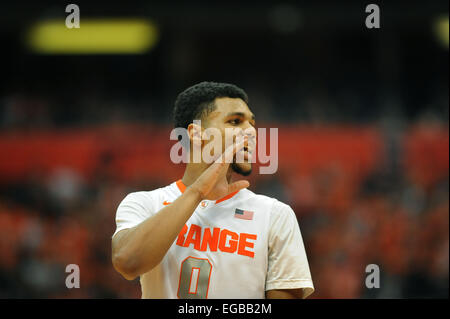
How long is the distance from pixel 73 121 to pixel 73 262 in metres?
5.30

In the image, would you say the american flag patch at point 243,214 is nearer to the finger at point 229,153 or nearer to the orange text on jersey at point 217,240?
the orange text on jersey at point 217,240

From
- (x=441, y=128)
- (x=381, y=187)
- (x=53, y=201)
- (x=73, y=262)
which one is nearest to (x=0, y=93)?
(x=53, y=201)

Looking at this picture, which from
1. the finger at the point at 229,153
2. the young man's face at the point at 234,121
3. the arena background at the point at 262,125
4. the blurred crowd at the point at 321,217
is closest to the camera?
the finger at the point at 229,153

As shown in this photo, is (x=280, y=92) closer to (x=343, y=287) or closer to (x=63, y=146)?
(x=63, y=146)

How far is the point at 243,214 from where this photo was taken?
3141 millimetres

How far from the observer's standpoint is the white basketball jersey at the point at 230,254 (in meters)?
2.93

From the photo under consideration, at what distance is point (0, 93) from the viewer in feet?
51.1

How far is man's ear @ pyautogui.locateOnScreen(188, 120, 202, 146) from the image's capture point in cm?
322

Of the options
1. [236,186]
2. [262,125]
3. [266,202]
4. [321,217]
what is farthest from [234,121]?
[262,125]

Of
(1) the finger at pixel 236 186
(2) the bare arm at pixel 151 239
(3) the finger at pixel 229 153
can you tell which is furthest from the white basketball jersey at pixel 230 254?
(3) the finger at pixel 229 153

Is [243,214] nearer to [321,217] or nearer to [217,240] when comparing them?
[217,240]

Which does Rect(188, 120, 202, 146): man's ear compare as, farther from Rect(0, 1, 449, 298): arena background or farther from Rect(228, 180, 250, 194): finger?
Rect(0, 1, 449, 298): arena background

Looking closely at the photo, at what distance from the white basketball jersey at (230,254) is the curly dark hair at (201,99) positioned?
56cm

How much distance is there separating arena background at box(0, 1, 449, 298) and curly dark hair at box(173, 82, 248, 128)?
588cm
